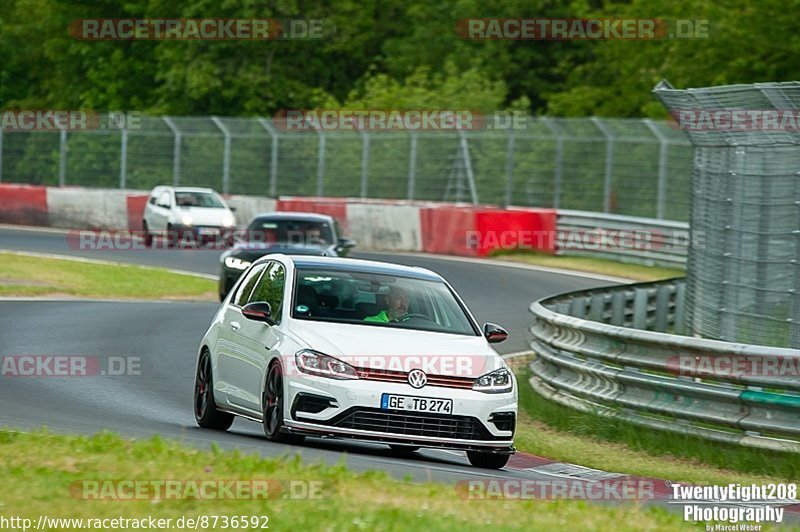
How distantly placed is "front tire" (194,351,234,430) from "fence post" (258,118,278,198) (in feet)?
99.4

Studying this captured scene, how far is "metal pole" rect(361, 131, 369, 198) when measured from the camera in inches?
1645

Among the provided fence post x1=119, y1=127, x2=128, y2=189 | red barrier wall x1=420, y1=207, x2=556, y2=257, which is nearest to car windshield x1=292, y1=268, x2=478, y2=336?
red barrier wall x1=420, y1=207, x2=556, y2=257

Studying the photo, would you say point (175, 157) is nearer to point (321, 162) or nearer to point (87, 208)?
point (87, 208)

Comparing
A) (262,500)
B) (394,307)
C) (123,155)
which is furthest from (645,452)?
(123,155)

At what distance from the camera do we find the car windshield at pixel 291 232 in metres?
25.1

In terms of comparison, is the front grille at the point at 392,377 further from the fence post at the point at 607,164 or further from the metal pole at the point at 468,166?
the metal pole at the point at 468,166

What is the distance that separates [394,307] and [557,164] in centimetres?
2492

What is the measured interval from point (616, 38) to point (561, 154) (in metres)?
16.8

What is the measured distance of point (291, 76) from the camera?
62656 millimetres

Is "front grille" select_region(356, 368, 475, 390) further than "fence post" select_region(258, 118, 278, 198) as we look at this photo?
No

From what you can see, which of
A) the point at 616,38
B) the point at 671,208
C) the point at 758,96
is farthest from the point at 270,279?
the point at 616,38

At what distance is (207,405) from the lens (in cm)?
1291

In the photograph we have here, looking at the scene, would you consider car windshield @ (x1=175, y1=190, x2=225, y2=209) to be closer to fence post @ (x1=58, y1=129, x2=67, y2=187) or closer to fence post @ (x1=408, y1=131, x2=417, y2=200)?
fence post @ (x1=408, y1=131, x2=417, y2=200)

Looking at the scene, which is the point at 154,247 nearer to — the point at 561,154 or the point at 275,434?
the point at 561,154
